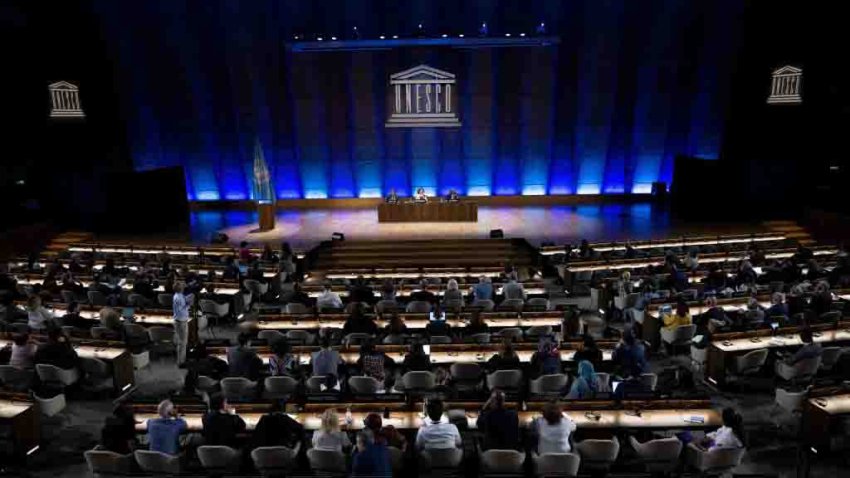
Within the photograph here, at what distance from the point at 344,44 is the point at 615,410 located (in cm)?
1748

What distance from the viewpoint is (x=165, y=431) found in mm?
6703

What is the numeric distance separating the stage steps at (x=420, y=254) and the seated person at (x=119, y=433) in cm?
1034

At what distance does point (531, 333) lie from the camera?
10.3m

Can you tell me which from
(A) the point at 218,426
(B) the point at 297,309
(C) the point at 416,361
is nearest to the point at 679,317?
(C) the point at 416,361

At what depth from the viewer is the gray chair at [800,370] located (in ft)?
30.0

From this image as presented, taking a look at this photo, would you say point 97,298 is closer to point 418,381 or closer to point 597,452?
point 418,381

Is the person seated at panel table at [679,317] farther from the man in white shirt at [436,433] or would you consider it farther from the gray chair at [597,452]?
the man in white shirt at [436,433]

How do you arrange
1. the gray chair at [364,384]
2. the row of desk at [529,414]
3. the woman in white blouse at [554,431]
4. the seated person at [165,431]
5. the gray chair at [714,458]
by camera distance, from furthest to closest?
the gray chair at [364,384], the row of desk at [529,414], the seated person at [165,431], the gray chair at [714,458], the woman in white blouse at [554,431]

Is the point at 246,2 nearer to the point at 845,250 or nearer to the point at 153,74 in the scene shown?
the point at 153,74

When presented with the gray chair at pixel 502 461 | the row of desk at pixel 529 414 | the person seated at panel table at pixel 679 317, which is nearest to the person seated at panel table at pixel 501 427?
the gray chair at pixel 502 461

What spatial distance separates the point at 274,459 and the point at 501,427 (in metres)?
2.29

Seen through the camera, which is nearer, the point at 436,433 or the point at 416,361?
the point at 436,433

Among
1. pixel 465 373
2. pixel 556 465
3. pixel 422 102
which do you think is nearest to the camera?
pixel 556 465

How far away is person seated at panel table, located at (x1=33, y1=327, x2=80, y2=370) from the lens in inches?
364
